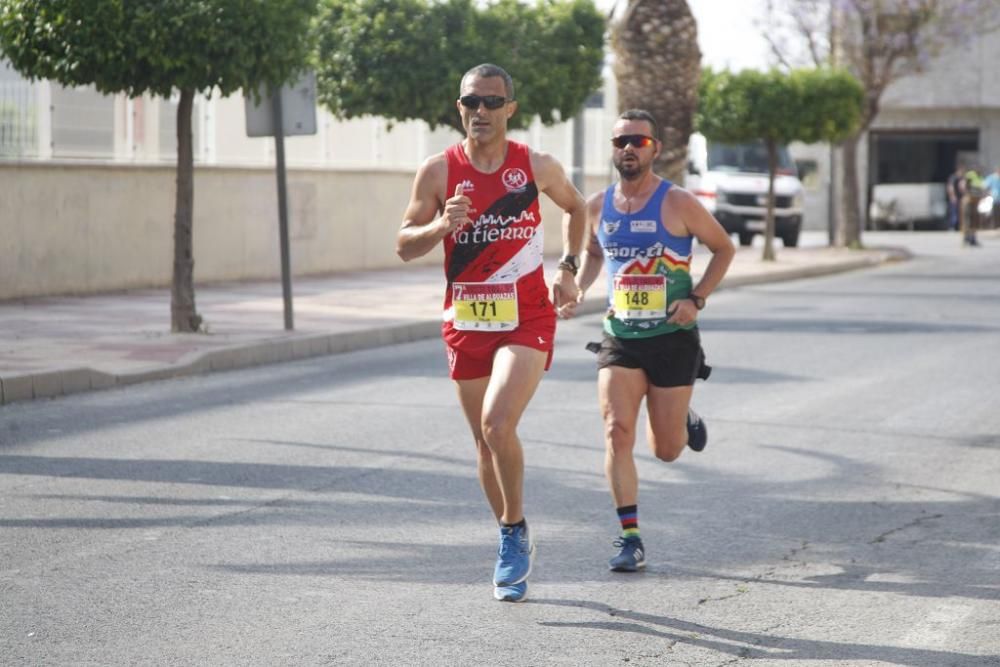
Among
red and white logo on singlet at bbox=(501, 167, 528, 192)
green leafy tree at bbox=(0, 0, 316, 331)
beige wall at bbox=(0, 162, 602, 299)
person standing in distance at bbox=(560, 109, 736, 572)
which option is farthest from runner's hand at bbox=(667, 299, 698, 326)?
beige wall at bbox=(0, 162, 602, 299)

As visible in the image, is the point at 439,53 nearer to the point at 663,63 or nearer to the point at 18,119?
the point at 663,63

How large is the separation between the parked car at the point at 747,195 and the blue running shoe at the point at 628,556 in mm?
31065

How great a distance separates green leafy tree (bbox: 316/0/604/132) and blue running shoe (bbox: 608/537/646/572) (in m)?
16.0

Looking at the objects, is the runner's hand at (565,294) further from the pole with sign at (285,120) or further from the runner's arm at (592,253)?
the pole with sign at (285,120)

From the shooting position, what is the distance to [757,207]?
124 feet

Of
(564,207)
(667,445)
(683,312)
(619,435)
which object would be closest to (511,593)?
(619,435)

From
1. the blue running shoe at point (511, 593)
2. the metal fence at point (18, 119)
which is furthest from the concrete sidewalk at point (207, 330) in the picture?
the blue running shoe at point (511, 593)

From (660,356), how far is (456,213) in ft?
4.30

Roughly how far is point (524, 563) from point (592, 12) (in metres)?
19.0

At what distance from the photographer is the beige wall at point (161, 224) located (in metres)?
20.6

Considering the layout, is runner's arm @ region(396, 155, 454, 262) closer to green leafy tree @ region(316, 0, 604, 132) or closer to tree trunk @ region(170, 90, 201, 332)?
tree trunk @ region(170, 90, 201, 332)

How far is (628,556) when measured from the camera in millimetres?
6633

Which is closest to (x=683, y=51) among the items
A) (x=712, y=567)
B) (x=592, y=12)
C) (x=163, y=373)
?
(x=592, y=12)

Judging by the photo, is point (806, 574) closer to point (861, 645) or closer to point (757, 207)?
point (861, 645)
